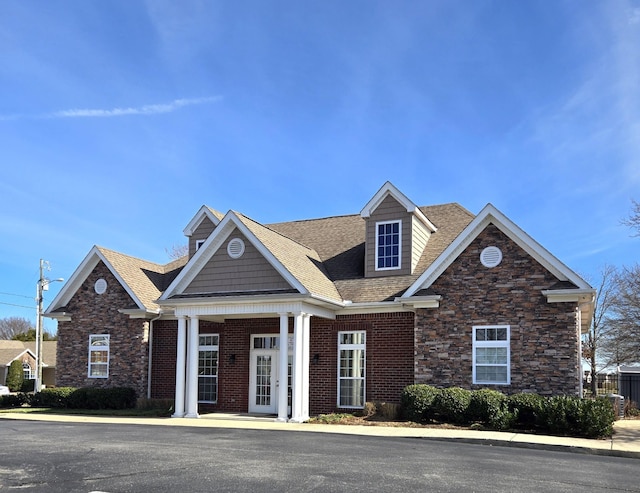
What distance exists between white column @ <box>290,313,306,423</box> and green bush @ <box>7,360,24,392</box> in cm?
4177

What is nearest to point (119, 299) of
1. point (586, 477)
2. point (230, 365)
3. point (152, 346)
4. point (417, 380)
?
point (152, 346)

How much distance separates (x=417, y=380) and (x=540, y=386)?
3522 millimetres

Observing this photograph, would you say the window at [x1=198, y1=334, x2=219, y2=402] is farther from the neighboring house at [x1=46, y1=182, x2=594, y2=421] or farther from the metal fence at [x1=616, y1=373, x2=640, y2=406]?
the metal fence at [x1=616, y1=373, x2=640, y2=406]

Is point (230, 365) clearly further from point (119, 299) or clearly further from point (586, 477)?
point (586, 477)

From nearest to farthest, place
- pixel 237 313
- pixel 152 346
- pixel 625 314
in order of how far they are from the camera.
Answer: pixel 237 313 → pixel 152 346 → pixel 625 314

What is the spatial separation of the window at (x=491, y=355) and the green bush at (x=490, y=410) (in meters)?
1.05

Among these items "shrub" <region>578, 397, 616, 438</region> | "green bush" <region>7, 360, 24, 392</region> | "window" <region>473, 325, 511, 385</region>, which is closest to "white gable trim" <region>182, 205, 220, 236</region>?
"window" <region>473, 325, 511, 385</region>

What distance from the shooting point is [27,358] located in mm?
63938

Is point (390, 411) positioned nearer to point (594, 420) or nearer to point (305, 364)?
point (305, 364)

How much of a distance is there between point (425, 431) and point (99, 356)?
14454 millimetres

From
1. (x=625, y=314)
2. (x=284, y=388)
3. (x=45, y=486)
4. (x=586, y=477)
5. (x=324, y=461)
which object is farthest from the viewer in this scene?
(x=625, y=314)

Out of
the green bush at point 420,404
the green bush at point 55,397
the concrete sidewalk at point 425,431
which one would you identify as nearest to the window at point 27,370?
the green bush at point 55,397

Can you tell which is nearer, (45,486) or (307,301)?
(45,486)

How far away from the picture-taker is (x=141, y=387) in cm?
2456
